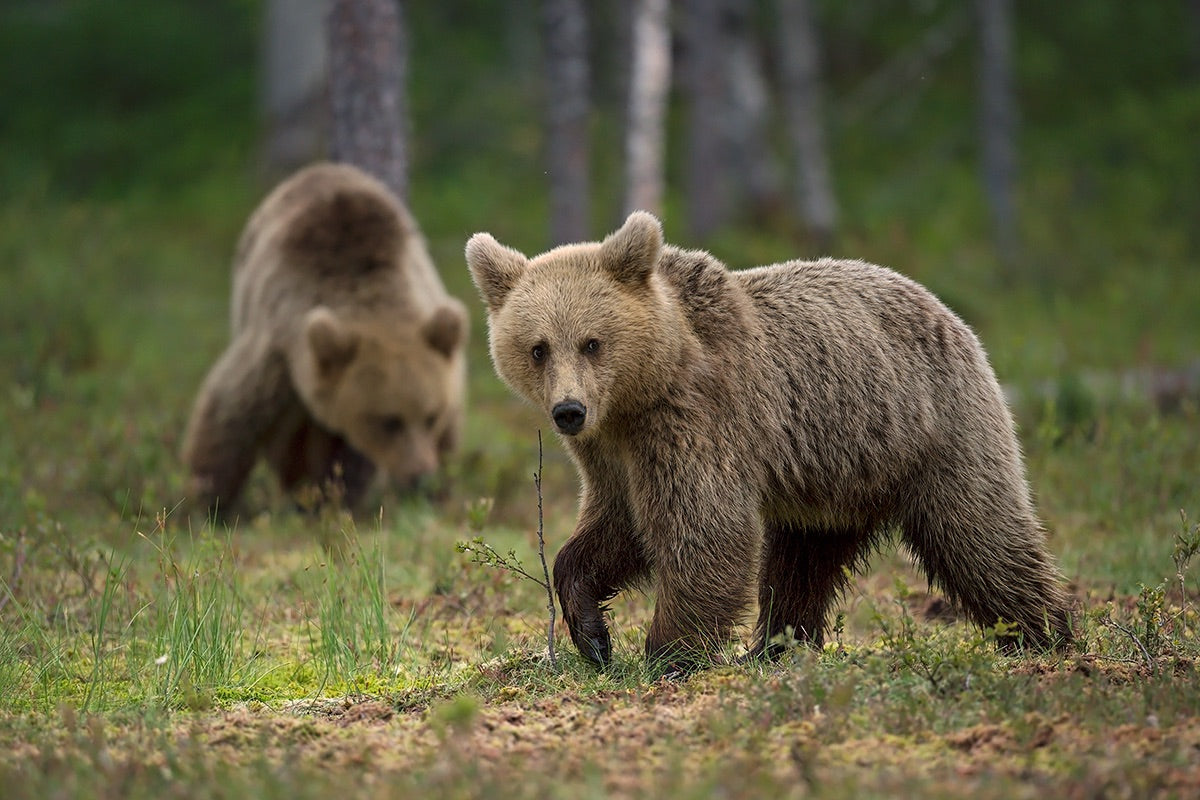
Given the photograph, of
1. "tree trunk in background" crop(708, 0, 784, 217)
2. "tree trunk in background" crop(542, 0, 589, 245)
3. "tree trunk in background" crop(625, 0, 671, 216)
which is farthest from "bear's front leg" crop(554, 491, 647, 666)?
"tree trunk in background" crop(708, 0, 784, 217)

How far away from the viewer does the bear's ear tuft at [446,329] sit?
28.1 ft

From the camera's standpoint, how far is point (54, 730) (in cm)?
414

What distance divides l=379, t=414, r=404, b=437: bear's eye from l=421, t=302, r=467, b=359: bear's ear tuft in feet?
1.73

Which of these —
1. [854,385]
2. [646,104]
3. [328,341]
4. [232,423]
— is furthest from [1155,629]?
[646,104]

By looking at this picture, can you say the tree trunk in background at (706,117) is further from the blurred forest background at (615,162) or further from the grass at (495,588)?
the grass at (495,588)

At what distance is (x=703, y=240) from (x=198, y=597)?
482 inches

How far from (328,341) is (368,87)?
6.46ft

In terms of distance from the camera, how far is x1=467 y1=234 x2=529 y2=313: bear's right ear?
5.11 metres

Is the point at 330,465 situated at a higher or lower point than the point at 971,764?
lower

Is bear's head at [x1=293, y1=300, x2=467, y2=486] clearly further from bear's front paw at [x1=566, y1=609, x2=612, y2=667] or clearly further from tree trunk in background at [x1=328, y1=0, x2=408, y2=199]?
bear's front paw at [x1=566, y1=609, x2=612, y2=667]

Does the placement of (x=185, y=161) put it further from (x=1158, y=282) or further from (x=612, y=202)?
(x=1158, y=282)

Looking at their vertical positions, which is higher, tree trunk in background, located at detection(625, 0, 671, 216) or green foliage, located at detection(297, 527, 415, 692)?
tree trunk in background, located at detection(625, 0, 671, 216)

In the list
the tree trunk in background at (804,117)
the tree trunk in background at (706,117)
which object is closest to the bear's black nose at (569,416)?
the tree trunk in background at (706,117)

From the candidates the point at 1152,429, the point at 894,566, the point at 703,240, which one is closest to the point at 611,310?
the point at 894,566
